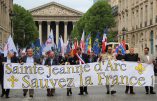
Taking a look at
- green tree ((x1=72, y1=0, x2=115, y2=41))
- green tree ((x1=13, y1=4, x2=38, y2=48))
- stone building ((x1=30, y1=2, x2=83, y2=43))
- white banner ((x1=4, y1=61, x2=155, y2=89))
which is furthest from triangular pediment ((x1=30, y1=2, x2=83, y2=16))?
white banner ((x1=4, y1=61, x2=155, y2=89))

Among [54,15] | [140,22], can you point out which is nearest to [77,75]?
[140,22]

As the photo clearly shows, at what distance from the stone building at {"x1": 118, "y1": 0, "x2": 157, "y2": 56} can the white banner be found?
115ft

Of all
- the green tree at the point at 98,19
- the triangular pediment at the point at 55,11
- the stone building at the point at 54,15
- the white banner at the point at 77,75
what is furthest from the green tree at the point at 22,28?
the white banner at the point at 77,75

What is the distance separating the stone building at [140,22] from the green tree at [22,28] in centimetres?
2119

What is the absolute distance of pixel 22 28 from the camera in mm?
91750

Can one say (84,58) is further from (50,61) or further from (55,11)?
(55,11)

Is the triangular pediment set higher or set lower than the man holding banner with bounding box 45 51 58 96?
higher

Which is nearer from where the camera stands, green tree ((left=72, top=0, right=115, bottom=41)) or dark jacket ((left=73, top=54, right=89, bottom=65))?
dark jacket ((left=73, top=54, right=89, bottom=65))

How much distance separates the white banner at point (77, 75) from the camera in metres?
17.2

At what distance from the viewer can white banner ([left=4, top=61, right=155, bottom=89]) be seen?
17156mm

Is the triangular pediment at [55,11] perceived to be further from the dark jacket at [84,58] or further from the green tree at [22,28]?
the dark jacket at [84,58]

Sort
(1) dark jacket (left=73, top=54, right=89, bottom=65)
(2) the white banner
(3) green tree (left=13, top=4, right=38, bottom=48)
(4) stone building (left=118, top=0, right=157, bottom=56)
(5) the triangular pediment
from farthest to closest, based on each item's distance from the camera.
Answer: (5) the triangular pediment < (3) green tree (left=13, top=4, right=38, bottom=48) < (4) stone building (left=118, top=0, right=157, bottom=56) < (1) dark jacket (left=73, top=54, right=89, bottom=65) < (2) the white banner

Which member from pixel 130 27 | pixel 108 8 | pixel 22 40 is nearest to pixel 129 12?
pixel 130 27

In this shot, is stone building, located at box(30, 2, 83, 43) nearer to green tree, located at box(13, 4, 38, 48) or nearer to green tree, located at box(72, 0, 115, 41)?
green tree, located at box(13, 4, 38, 48)
